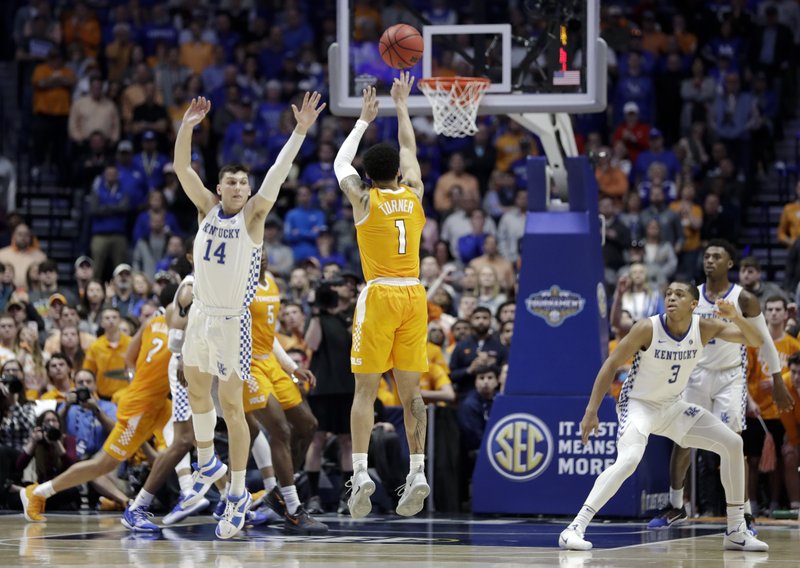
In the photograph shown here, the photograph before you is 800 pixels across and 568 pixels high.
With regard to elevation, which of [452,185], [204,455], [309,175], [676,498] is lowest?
[676,498]

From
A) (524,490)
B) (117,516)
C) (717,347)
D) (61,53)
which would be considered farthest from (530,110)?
(61,53)

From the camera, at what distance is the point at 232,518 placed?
10.6m

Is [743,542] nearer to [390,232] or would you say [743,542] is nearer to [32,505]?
[390,232]

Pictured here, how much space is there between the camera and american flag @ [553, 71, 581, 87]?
1293cm

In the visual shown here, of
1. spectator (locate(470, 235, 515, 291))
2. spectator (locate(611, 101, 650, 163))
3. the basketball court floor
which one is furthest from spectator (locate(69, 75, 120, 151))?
the basketball court floor

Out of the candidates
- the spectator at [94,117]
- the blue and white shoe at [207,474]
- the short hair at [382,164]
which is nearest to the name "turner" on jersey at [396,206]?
the short hair at [382,164]

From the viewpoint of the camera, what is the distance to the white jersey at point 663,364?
10594 millimetres

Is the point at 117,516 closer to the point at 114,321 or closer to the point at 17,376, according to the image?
the point at 17,376

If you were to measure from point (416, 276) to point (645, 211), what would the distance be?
8.84 meters

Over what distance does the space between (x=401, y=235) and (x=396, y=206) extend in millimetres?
208

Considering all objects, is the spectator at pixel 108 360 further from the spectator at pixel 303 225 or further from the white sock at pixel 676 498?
the white sock at pixel 676 498

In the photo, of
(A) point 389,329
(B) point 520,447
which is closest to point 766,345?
(B) point 520,447

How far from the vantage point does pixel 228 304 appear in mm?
10445

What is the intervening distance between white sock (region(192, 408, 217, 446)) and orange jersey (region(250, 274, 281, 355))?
52.7 inches
